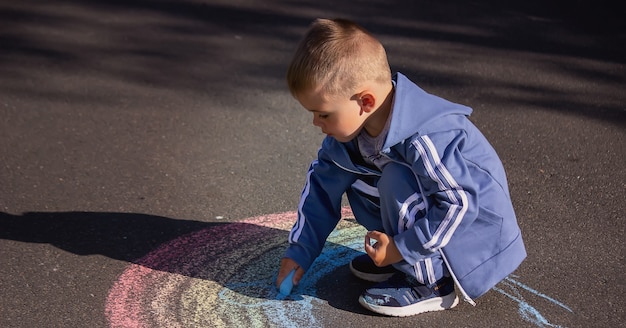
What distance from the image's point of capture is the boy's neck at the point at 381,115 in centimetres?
299

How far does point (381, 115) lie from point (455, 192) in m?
0.38

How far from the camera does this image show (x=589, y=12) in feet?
21.9

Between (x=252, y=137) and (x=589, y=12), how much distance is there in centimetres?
330

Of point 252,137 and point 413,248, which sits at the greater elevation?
point 413,248

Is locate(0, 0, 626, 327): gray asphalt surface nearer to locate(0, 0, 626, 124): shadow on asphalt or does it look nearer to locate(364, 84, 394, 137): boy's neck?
locate(0, 0, 626, 124): shadow on asphalt

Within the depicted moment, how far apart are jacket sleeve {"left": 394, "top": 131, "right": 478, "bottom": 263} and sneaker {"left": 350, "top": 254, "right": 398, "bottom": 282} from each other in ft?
1.31

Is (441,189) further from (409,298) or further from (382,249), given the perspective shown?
(409,298)

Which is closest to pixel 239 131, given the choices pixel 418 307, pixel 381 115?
pixel 381 115

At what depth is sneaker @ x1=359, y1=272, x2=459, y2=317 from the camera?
10.1ft

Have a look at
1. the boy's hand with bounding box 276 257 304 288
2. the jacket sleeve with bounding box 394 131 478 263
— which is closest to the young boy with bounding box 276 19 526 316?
the jacket sleeve with bounding box 394 131 478 263

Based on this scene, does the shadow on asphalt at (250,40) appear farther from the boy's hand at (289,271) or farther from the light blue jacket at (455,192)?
the light blue jacket at (455,192)

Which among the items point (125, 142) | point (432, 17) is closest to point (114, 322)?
point (125, 142)

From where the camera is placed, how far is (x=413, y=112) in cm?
291

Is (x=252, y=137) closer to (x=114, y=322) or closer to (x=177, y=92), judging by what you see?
(x=177, y=92)
